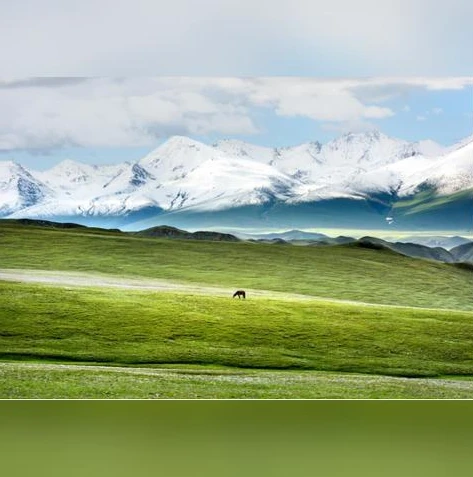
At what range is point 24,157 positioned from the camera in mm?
24062

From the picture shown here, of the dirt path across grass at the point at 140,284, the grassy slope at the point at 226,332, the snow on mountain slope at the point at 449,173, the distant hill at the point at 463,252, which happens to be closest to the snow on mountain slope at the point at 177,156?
the dirt path across grass at the point at 140,284

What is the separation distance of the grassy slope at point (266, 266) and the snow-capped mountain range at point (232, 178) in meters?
0.82

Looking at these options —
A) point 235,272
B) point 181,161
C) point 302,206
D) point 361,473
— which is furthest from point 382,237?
point 361,473

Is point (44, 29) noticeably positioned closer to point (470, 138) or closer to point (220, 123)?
point (220, 123)

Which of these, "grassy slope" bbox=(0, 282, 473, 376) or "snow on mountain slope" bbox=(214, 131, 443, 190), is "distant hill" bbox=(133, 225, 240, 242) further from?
"snow on mountain slope" bbox=(214, 131, 443, 190)

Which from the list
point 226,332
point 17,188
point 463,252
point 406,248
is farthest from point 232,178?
point 463,252

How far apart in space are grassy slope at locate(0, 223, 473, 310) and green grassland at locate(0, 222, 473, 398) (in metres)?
0.03

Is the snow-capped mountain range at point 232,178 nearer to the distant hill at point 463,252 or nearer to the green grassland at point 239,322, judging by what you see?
the green grassland at point 239,322

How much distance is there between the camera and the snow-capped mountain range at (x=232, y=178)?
79.7ft

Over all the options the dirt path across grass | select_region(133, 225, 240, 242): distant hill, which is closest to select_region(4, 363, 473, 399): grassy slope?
the dirt path across grass

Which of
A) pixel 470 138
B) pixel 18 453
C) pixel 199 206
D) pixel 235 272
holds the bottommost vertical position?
pixel 18 453

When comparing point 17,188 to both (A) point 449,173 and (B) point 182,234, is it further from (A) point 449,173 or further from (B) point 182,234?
(A) point 449,173

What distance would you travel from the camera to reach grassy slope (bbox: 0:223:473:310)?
81.2 feet

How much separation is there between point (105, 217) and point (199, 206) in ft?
7.88
